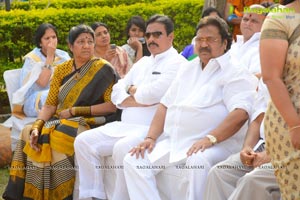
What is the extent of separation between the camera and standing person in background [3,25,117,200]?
5.94 meters

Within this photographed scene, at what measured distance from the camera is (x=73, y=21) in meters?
9.60

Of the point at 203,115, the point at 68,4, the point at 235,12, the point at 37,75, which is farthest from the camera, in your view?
the point at 68,4

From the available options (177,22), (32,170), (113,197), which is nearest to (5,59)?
(177,22)

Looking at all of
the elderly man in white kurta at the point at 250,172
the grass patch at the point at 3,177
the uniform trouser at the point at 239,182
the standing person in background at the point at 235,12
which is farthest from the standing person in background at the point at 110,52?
the uniform trouser at the point at 239,182

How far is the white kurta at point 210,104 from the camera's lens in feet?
16.0

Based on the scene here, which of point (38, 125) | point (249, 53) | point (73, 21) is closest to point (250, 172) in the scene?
point (249, 53)

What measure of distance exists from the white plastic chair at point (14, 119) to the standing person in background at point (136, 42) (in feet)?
4.24

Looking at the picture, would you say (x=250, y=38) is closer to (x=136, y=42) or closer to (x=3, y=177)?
(x=136, y=42)

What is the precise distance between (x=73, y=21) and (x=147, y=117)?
168 inches

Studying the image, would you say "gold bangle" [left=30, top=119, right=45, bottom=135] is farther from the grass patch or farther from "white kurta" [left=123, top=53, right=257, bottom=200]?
"white kurta" [left=123, top=53, right=257, bottom=200]

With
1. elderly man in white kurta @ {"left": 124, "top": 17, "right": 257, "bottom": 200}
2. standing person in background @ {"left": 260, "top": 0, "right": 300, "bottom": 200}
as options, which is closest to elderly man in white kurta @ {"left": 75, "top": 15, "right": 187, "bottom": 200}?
elderly man in white kurta @ {"left": 124, "top": 17, "right": 257, "bottom": 200}

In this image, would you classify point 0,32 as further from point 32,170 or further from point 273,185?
point 273,185

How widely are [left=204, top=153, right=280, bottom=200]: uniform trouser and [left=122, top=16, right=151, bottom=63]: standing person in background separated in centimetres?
304

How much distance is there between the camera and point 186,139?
194 inches
